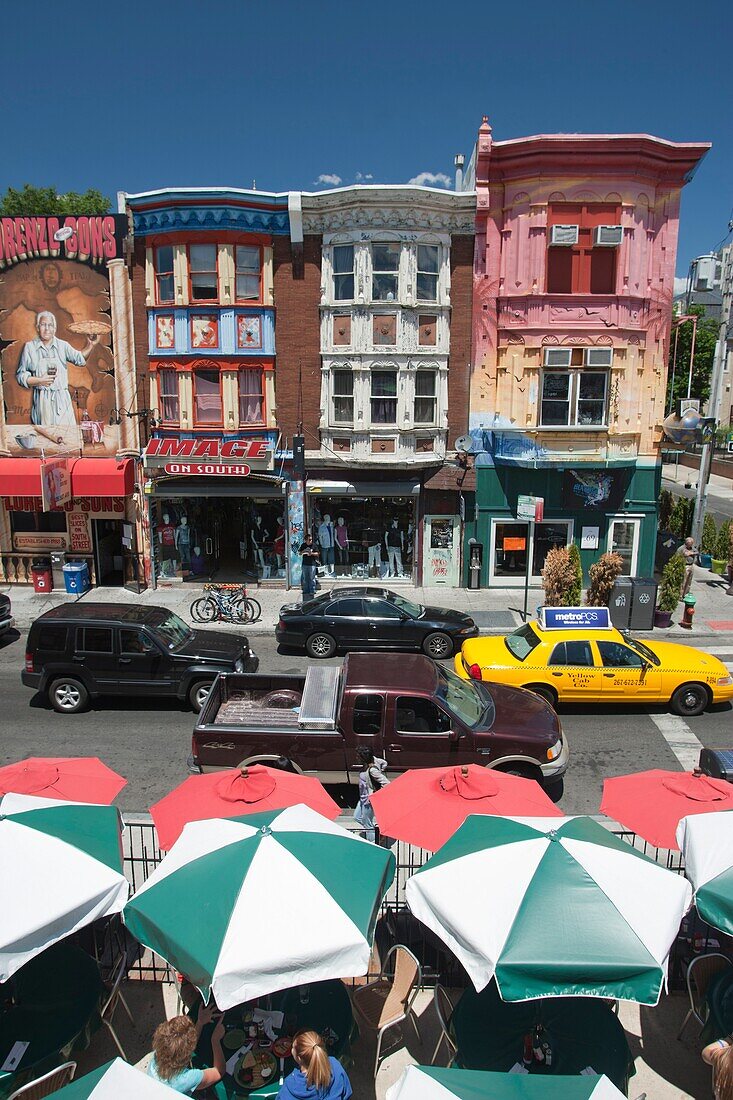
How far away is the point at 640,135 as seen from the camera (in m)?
20.8

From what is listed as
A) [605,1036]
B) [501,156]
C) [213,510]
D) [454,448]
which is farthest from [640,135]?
[605,1036]

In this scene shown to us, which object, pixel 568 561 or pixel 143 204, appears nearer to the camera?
pixel 568 561

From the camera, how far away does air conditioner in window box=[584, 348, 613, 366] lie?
72.4 feet

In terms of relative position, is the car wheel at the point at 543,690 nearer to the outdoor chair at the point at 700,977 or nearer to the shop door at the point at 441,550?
the outdoor chair at the point at 700,977

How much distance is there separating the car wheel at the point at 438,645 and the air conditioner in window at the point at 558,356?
32.3ft

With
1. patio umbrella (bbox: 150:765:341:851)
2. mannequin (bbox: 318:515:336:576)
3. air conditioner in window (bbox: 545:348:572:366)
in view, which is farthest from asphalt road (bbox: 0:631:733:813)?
air conditioner in window (bbox: 545:348:572:366)

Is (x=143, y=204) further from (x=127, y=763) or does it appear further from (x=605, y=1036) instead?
(x=605, y=1036)

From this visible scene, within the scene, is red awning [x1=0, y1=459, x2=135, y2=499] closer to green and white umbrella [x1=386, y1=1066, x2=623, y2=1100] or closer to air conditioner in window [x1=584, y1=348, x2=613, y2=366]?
air conditioner in window [x1=584, y1=348, x2=613, y2=366]

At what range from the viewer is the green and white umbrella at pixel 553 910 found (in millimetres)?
4949

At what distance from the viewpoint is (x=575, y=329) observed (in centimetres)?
2212

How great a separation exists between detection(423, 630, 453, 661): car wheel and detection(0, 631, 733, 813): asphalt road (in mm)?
3539

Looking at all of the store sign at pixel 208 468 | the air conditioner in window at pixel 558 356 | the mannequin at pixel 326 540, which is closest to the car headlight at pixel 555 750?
the store sign at pixel 208 468

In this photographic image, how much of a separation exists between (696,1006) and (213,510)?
69.7 feet

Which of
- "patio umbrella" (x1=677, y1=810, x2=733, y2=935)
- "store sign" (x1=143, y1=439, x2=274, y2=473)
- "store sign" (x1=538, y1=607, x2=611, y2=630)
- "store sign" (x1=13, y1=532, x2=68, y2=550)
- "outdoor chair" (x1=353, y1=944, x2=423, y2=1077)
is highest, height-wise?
"store sign" (x1=143, y1=439, x2=274, y2=473)
